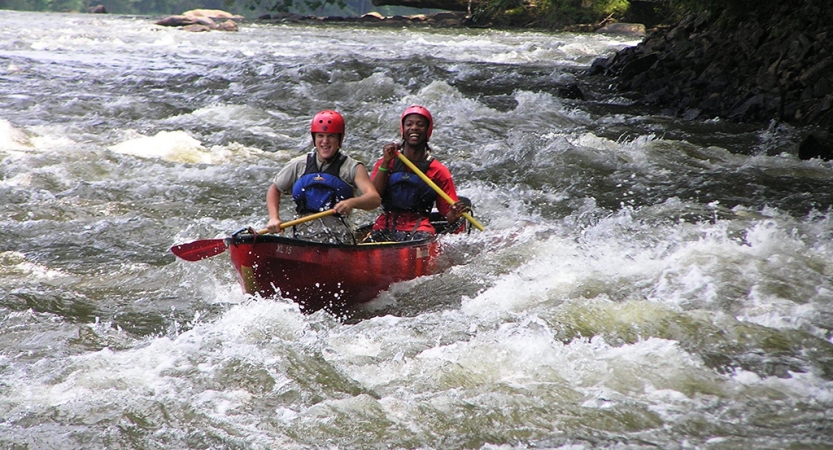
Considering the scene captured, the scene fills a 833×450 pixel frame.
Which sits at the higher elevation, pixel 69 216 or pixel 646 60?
pixel 646 60

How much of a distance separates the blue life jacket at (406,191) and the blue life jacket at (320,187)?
63 cm

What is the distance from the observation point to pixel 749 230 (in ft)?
20.3

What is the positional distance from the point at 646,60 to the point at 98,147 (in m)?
9.48

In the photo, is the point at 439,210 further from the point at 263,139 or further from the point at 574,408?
the point at 263,139

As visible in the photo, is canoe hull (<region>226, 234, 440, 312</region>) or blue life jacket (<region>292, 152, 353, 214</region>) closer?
canoe hull (<region>226, 234, 440, 312</region>)

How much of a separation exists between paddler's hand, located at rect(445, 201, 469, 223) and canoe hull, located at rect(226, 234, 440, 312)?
14.4 inches

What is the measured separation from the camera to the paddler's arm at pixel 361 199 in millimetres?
4711

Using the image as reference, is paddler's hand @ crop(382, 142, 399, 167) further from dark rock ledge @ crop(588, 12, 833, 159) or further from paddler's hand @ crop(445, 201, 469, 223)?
dark rock ledge @ crop(588, 12, 833, 159)

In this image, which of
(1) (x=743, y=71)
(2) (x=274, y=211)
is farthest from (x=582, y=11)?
(2) (x=274, y=211)

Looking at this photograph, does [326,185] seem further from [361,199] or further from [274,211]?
[274,211]

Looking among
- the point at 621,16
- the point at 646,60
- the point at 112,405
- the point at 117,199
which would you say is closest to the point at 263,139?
the point at 117,199

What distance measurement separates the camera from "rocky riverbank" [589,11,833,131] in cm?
1014

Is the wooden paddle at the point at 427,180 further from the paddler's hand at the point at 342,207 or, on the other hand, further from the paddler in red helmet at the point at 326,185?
the paddler's hand at the point at 342,207

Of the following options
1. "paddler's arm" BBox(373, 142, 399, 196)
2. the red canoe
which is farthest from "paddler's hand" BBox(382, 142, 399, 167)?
the red canoe
